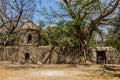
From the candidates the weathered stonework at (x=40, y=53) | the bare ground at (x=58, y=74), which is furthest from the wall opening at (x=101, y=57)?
the bare ground at (x=58, y=74)

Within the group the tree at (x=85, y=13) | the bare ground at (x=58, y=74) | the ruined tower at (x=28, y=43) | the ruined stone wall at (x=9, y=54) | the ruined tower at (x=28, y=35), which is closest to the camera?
the bare ground at (x=58, y=74)

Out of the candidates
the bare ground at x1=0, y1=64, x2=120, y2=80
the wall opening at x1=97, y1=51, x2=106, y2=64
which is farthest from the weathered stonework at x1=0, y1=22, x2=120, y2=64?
the bare ground at x1=0, y1=64, x2=120, y2=80

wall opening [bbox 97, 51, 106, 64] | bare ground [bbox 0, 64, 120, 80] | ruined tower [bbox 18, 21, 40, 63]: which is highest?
ruined tower [bbox 18, 21, 40, 63]

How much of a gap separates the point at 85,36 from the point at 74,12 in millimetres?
4319

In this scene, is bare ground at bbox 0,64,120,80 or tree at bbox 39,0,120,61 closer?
bare ground at bbox 0,64,120,80

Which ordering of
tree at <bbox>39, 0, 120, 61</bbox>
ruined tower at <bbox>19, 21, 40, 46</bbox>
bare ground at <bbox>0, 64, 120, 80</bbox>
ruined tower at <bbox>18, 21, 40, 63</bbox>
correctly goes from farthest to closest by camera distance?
ruined tower at <bbox>19, 21, 40, 46</bbox> → ruined tower at <bbox>18, 21, 40, 63</bbox> → tree at <bbox>39, 0, 120, 61</bbox> → bare ground at <bbox>0, 64, 120, 80</bbox>

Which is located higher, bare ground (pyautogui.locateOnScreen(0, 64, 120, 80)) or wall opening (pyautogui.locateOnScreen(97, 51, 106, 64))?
wall opening (pyautogui.locateOnScreen(97, 51, 106, 64))

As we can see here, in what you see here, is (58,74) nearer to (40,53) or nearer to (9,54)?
(40,53)

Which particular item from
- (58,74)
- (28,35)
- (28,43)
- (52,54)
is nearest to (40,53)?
(52,54)

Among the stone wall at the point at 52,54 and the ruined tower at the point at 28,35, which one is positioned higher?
the ruined tower at the point at 28,35

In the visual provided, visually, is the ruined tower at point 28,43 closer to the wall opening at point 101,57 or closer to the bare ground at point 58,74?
the wall opening at point 101,57

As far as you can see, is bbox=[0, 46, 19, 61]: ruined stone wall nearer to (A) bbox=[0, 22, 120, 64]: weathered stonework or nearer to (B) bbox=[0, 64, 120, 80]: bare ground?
(A) bbox=[0, 22, 120, 64]: weathered stonework

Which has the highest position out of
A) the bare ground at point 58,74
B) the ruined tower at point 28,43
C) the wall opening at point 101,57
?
the ruined tower at point 28,43

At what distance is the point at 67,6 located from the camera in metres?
28.6
